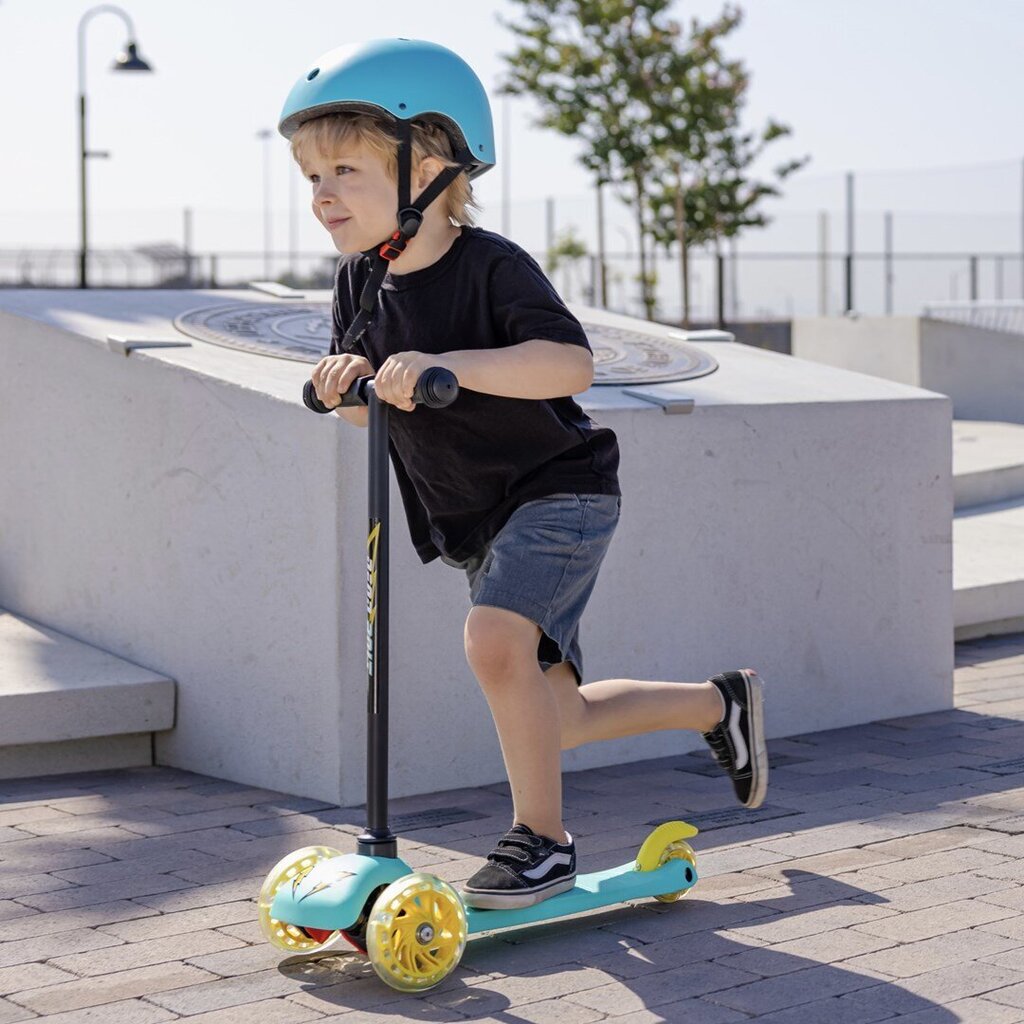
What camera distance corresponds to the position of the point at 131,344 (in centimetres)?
487

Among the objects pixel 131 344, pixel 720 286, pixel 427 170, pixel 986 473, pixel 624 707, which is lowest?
pixel 624 707

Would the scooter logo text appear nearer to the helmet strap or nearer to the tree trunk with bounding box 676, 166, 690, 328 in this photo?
the helmet strap

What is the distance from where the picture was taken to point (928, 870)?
3703 millimetres

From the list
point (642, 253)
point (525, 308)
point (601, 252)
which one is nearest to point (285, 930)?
point (525, 308)

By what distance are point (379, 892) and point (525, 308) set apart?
111 cm

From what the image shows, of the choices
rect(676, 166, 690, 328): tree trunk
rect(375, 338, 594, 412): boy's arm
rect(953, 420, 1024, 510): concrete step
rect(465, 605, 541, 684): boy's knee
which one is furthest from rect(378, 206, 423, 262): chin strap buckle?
rect(676, 166, 690, 328): tree trunk

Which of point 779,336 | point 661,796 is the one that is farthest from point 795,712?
point 779,336

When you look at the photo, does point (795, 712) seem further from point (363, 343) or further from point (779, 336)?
point (779, 336)

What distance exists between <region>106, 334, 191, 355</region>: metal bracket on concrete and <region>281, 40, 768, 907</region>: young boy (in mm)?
1646

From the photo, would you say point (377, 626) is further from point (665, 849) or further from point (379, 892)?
point (665, 849)

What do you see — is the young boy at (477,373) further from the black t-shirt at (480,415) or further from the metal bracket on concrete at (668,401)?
the metal bracket on concrete at (668,401)

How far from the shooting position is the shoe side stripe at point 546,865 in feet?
10.4

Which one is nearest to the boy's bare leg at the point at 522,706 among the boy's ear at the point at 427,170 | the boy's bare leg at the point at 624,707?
the boy's bare leg at the point at 624,707

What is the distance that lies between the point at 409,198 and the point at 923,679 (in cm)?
315
